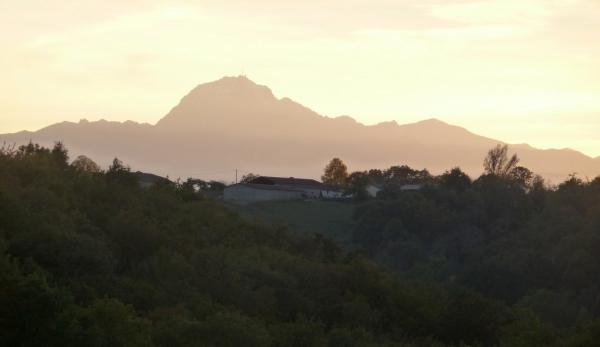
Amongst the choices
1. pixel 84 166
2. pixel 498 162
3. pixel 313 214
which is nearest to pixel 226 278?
pixel 84 166

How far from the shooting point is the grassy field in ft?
315

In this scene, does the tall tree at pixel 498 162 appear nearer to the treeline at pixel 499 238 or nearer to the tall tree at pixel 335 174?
the treeline at pixel 499 238

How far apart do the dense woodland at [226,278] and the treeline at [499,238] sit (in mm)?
192

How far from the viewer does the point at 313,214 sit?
4043 inches

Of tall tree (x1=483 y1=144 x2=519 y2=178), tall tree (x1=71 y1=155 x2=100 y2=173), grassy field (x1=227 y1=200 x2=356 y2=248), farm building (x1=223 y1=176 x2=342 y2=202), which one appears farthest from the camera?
tall tree (x1=483 y1=144 x2=519 y2=178)

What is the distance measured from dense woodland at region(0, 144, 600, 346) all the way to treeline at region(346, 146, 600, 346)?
19cm

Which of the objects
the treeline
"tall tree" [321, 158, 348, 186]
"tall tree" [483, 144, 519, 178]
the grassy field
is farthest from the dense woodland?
"tall tree" [321, 158, 348, 186]

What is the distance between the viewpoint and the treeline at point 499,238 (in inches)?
2928

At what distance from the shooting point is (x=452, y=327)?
55188 millimetres

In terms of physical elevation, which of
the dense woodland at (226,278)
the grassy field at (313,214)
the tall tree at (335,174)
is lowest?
the dense woodland at (226,278)

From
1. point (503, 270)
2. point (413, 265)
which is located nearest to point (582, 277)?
point (503, 270)

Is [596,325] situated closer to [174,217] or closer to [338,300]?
[338,300]

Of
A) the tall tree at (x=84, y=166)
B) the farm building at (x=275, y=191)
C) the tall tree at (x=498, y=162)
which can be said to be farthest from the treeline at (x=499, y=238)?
the tall tree at (x=84, y=166)

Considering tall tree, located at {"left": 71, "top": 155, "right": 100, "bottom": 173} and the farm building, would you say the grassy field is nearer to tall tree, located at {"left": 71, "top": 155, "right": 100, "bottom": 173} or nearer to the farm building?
the farm building
